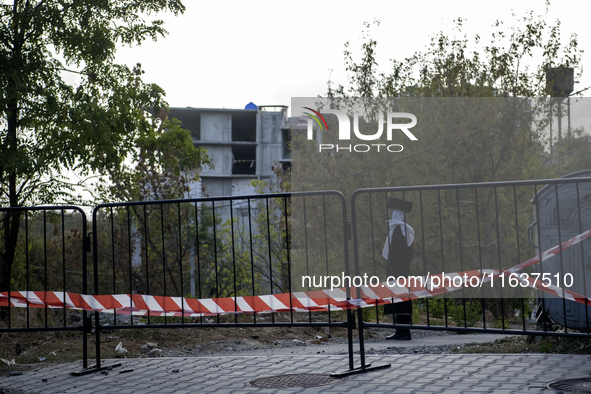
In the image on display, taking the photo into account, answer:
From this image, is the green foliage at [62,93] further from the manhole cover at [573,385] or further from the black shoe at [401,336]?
the manhole cover at [573,385]

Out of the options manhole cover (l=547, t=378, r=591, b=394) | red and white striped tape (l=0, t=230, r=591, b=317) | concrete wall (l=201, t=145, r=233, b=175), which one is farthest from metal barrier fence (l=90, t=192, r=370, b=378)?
concrete wall (l=201, t=145, r=233, b=175)

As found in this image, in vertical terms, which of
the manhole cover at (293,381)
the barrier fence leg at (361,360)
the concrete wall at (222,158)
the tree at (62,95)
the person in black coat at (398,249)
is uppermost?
the concrete wall at (222,158)

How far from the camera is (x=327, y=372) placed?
6094mm

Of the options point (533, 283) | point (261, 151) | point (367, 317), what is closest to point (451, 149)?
point (367, 317)

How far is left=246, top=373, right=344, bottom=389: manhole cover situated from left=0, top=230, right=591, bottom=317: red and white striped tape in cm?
61

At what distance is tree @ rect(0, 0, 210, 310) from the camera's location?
9.80 m

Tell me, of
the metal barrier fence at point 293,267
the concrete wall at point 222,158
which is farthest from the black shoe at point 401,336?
the concrete wall at point 222,158

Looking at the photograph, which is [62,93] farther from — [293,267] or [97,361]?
[293,267]

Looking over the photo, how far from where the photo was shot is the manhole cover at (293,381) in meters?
5.57

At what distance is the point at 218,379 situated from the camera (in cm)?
600

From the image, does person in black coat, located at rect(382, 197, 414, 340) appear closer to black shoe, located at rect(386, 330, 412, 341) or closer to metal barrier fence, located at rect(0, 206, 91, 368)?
black shoe, located at rect(386, 330, 412, 341)

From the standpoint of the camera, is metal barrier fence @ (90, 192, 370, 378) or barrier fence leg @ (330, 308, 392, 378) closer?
barrier fence leg @ (330, 308, 392, 378)

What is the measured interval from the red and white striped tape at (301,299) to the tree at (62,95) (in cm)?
357

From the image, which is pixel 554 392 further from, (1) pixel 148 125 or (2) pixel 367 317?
(1) pixel 148 125
